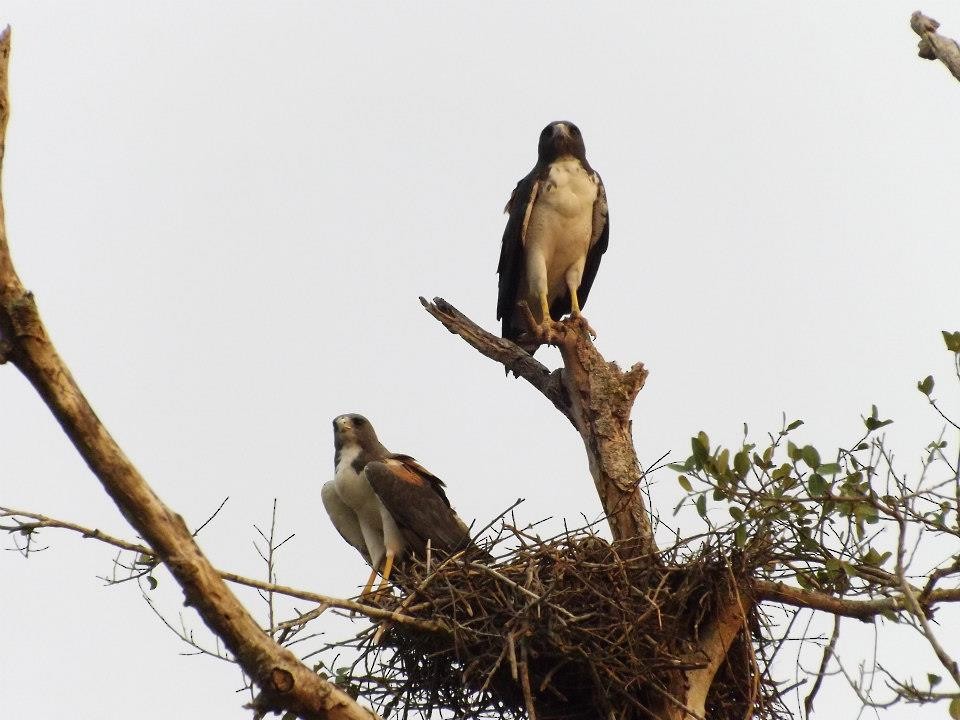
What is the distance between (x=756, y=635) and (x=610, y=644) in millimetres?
979

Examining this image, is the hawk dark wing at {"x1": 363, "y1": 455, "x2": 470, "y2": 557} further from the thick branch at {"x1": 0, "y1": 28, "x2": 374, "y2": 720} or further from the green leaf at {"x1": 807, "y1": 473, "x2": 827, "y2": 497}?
the thick branch at {"x1": 0, "y1": 28, "x2": 374, "y2": 720}

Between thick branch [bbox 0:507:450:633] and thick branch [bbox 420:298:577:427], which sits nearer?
thick branch [bbox 0:507:450:633]

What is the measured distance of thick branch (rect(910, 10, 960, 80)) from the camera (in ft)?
17.5

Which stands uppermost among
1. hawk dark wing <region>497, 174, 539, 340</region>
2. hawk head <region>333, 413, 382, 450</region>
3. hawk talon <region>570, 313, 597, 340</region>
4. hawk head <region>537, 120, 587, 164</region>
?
hawk head <region>537, 120, 587, 164</region>

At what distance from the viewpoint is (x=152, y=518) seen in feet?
12.9

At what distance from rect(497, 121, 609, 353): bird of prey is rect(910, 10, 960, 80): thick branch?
4388 mm

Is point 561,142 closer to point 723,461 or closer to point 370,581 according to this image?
point 370,581

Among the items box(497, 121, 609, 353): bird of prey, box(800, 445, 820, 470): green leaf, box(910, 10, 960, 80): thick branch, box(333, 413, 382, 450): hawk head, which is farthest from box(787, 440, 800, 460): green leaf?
box(497, 121, 609, 353): bird of prey

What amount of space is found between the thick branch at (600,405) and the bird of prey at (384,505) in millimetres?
893

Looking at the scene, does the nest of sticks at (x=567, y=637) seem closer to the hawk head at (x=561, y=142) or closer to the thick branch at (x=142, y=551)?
the thick branch at (x=142, y=551)

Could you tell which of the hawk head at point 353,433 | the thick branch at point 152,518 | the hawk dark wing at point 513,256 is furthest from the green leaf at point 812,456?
the hawk dark wing at point 513,256

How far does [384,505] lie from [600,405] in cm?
147

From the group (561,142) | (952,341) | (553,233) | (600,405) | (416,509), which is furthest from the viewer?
(561,142)

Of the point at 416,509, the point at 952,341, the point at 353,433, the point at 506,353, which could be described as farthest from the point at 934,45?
the point at 353,433
